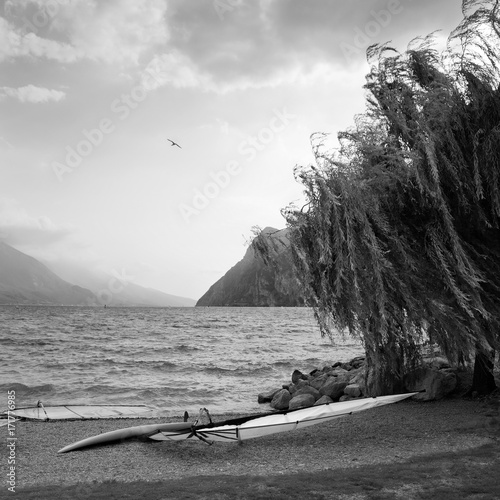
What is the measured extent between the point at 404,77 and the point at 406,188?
4171mm

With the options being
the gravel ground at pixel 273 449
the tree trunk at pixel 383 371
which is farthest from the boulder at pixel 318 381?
the gravel ground at pixel 273 449

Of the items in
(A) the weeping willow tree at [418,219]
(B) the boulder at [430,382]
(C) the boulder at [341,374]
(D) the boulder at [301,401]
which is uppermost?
(A) the weeping willow tree at [418,219]

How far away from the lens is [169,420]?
16.9 meters

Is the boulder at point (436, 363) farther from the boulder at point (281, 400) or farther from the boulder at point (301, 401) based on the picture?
the boulder at point (281, 400)

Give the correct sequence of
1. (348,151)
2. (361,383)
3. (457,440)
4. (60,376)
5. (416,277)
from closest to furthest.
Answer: (457,440), (416,277), (348,151), (361,383), (60,376)

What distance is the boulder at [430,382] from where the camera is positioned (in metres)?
16.0

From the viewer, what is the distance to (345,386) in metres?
19.1

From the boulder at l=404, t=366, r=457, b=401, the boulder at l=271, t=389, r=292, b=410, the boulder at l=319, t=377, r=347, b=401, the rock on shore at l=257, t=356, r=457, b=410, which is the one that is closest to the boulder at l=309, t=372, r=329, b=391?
the rock on shore at l=257, t=356, r=457, b=410

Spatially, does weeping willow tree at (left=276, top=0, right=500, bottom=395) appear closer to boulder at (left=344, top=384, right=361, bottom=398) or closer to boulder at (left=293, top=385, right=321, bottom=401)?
boulder at (left=344, top=384, right=361, bottom=398)

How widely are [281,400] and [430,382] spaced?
620cm

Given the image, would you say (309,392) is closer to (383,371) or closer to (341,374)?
(341,374)

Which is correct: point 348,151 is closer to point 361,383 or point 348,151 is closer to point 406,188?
point 406,188

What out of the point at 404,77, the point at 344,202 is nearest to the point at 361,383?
the point at 344,202

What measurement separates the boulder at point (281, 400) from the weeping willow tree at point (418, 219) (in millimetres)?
6200
